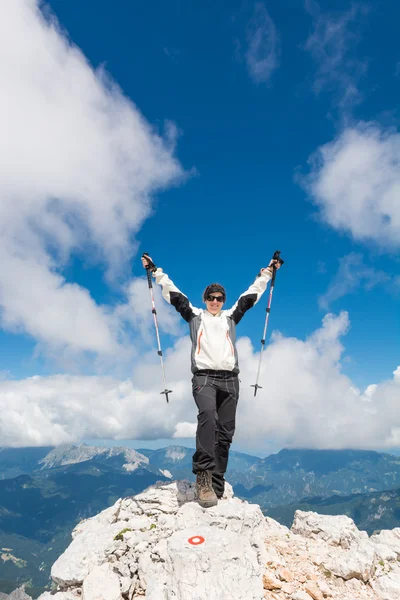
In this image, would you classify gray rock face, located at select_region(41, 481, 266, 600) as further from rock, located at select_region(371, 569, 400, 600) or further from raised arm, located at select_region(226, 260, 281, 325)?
raised arm, located at select_region(226, 260, 281, 325)

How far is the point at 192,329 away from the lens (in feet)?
30.8

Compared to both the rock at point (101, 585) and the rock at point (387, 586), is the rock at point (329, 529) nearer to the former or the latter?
the rock at point (387, 586)

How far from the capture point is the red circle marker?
5465 millimetres

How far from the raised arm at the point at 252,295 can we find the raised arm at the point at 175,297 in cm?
112

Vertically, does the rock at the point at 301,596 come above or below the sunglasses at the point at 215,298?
below

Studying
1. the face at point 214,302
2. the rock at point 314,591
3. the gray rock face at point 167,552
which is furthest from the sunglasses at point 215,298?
the rock at point 314,591

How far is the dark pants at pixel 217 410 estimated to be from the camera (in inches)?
316

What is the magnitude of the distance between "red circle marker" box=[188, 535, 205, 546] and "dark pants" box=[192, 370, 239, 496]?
2274 mm

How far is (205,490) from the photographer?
777 cm

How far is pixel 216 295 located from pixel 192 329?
49.2 inches

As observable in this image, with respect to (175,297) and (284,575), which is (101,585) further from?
(175,297)

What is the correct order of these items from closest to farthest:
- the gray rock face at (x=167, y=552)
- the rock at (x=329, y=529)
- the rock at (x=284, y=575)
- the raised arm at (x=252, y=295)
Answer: the gray rock face at (x=167, y=552), the rock at (x=284, y=575), the rock at (x=329, y=529), the raised arm at (x=252, y=295)

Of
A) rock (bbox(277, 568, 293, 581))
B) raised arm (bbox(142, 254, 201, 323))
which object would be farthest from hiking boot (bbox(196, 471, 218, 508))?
raised arm (bbox(142, 254, 201, 323))

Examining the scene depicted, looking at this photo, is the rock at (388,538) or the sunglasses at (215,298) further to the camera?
the sunglasses at (215,298)
